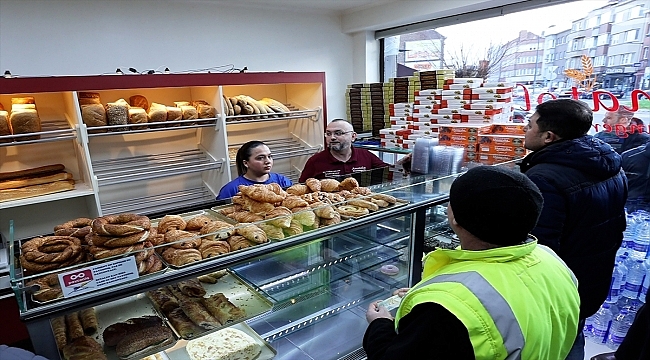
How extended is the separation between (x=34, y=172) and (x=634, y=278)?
14.0ft

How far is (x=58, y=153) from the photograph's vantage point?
9.80 feet

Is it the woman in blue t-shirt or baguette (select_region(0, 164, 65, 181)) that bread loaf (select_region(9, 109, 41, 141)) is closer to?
baguette (select_region(0, 164, 65, 181))

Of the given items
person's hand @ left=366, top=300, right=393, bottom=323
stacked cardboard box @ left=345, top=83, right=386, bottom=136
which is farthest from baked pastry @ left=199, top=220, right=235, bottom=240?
stacked cardboard box @ left=345, top=83, right=386, bottom=136

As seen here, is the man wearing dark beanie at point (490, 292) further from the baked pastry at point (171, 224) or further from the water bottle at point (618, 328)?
the water bottle at point (618, 328)

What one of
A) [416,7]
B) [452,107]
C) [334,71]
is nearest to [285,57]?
[334,71]

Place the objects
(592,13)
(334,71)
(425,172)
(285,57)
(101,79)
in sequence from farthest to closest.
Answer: (334,71) < (285,57) < (592,13) < (101,79) < (425,172)

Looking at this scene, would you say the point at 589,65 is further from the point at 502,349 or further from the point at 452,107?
the point at 502,349

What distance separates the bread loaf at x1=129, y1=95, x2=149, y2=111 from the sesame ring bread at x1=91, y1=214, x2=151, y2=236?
2.19 m

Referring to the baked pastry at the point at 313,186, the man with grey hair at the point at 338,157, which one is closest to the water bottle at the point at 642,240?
the man with grey hair at the point at 338,157

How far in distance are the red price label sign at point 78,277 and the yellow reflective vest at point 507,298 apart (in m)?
0.81

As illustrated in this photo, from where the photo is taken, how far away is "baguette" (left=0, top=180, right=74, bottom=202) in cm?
250

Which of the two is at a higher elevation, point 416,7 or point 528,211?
point 416,7

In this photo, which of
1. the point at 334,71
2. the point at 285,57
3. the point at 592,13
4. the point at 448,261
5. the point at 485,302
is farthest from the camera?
the point at 334,71

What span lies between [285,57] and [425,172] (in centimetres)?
255
